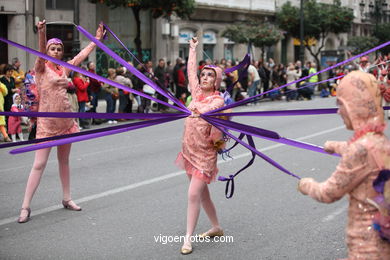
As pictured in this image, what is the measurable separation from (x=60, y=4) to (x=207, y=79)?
2058 cm

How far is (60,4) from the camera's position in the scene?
25000 millimetres

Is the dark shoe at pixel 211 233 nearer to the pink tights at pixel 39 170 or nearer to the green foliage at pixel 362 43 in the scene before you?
the pink tights at pixel 39 170

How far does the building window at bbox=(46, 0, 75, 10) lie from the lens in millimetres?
24594

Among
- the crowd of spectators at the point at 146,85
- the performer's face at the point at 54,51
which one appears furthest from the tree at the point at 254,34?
the performer's face at the point at 54,51

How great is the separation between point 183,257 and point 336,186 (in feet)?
7.86

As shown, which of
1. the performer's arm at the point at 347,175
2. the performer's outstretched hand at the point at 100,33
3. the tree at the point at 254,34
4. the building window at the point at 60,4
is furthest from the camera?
the tree at the point at 254,34

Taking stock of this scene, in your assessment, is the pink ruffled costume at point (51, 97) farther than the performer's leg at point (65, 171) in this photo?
No

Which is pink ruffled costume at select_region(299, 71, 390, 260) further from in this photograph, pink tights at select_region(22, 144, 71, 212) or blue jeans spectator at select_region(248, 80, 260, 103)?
blue jeans spectator at select_region(248, 80, 260, 103)

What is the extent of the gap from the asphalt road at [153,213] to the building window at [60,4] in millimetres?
14518

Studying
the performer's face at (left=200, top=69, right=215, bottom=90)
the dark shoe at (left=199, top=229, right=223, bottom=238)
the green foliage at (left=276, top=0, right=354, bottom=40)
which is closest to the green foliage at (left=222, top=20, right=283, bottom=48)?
the green foliage at (left=276, top=0, right=354, bottom=40)

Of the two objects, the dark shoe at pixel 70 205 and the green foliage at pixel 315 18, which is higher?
the green foliage at pixel 315 18

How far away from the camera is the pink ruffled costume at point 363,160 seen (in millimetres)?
3350

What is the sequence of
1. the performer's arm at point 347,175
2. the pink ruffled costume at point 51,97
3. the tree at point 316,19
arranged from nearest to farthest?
the performer's arm at point 347,175
the pink ruffled costume at point 51,97
the tree at point 316,19

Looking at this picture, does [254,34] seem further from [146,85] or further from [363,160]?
[363,160]
